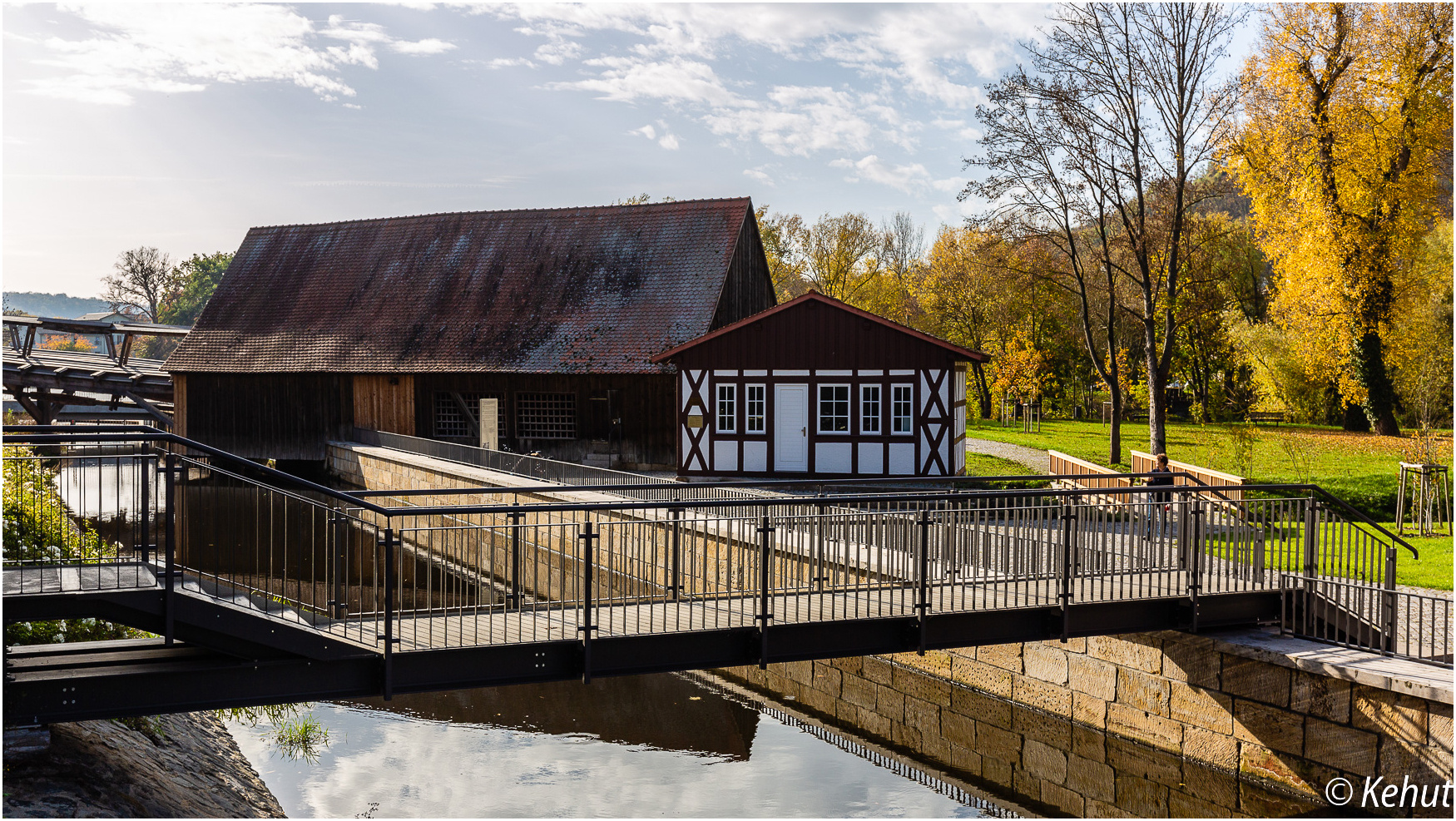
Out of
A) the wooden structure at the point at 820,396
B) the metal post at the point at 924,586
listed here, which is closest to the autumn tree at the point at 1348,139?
the wooden structure at the point at 820,396

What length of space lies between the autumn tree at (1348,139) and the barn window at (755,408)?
1527 cm

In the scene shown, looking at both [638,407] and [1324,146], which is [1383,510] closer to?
[1324,146]

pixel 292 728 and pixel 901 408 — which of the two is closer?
pixel 292 728

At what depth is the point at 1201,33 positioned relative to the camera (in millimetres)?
23656

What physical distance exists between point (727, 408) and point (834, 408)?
7.89ft

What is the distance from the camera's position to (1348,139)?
90.7ft

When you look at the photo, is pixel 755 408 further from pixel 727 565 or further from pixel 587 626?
pixel 587 626

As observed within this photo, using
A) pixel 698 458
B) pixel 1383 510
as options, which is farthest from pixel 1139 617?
pixel 698 458

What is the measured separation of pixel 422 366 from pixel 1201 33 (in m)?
Result: 22.0

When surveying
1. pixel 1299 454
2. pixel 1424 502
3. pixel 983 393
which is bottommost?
pixel 1424 502

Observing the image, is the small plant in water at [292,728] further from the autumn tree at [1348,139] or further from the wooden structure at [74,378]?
the autumn tree at [1348,139]

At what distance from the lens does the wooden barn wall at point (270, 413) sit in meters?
31.8

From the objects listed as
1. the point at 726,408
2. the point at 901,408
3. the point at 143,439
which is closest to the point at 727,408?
the point at 726,408

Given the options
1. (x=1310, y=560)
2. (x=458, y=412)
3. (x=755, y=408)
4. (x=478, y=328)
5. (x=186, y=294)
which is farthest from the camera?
(x=186, y=294)
